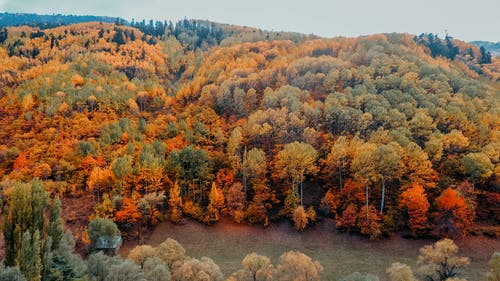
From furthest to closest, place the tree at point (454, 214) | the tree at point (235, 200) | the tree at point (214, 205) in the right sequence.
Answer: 1. the tree at point (235, 200)
2. the tree at point (214, 205)
3. the tree at point (454, 214)

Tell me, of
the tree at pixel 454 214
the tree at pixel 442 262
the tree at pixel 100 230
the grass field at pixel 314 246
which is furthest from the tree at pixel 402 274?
the tree at pixel 100 230

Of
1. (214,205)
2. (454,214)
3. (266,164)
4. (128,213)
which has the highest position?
(266,164)

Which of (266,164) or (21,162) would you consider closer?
(266,164)

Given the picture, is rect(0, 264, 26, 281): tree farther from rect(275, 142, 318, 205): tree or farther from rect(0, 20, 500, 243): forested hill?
rect(275, 142, 318, 205): tree

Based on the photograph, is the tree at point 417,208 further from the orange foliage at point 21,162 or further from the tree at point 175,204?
the orange foliage at point 21,162

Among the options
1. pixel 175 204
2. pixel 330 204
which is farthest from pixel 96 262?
pixel 330 204

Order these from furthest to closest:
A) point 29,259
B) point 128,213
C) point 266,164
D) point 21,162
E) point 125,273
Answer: point 21,162 → point 266,164 → point 128,213 → point 125,273 → point 29,259

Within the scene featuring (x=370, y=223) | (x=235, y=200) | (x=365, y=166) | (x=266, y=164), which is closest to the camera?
(x=370, y=223)

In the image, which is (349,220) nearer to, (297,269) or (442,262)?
(442,262)
